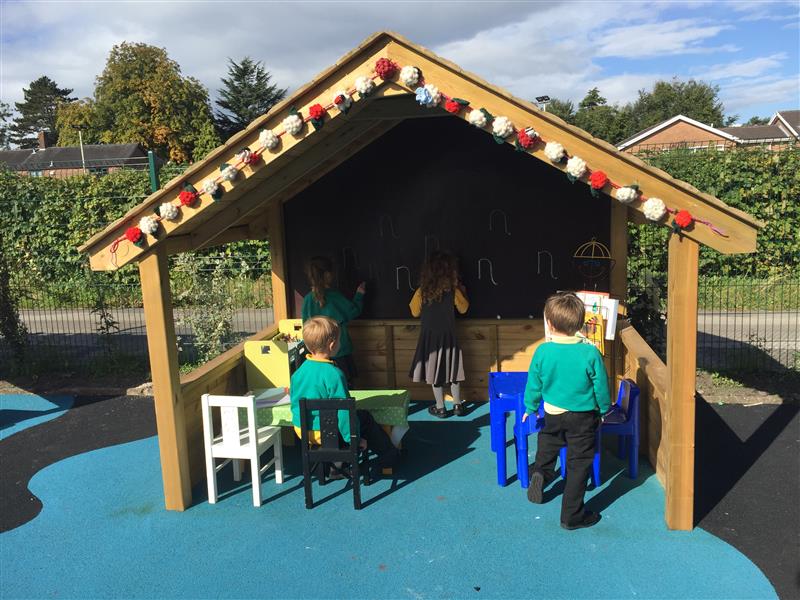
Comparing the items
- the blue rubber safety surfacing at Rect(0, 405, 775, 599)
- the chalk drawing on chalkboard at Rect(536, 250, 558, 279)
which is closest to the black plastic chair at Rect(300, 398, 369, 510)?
the blue rubber safety surfacing at Rect(0, 405, 775, 599)

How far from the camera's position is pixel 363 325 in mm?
7219

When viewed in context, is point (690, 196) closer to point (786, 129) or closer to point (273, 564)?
point (273, 564)

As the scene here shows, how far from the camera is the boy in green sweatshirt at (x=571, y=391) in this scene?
4.05 meters

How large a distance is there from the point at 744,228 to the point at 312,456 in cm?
327

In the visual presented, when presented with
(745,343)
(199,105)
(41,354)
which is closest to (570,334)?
(745,343)

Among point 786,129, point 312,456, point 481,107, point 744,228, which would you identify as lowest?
point 312,456

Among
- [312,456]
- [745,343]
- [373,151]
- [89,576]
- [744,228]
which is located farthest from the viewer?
[745,343]

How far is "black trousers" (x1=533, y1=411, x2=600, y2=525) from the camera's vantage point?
4113mm

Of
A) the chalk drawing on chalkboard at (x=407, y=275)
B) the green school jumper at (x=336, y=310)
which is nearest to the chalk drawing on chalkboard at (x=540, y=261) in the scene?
the chalk drawing on chalkboard at (x=407, y=275)

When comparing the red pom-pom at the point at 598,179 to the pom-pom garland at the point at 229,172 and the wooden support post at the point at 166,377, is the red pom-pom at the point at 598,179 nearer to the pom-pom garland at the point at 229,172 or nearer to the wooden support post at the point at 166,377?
the pom-pom garland at the point at 229,172

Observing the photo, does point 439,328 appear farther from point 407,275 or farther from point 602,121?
point 602,121

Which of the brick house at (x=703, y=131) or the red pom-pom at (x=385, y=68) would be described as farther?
the brick house at (x=703, y=131)

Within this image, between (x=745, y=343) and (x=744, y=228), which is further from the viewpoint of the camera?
(x=745, y=343)

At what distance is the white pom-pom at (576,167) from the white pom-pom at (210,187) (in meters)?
2.36
